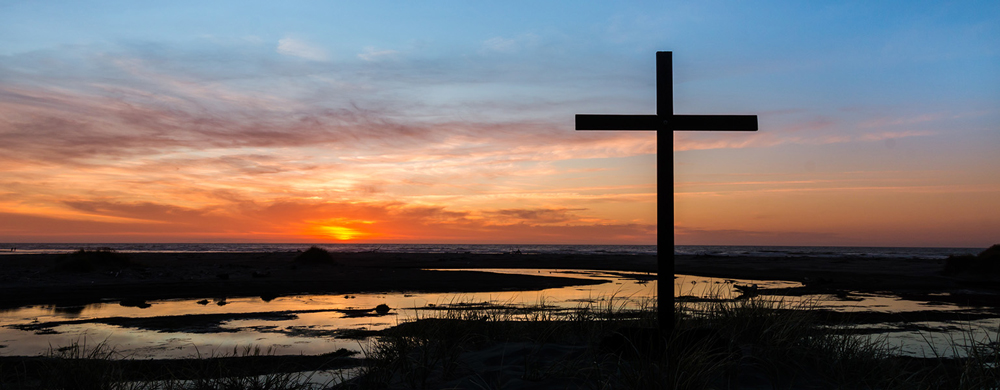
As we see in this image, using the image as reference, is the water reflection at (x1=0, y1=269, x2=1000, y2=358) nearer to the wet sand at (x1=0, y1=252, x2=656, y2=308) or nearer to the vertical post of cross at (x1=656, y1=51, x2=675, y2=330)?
the vertical post of cross at (x1=656, y1=51, x2=675, y2=330)

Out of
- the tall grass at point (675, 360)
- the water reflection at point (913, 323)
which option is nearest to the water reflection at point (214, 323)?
the tall grass at point (675, 360)

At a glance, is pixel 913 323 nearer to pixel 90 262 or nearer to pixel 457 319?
pixel 457 319

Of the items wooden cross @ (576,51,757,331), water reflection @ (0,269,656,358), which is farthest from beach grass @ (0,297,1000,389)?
water reflection @ (0,269,656,358)

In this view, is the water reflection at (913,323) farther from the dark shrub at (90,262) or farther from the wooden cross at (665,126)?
the dark shrub at (90,262)

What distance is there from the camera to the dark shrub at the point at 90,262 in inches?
860

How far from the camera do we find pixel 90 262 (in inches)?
889

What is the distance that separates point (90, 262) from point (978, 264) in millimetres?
38795

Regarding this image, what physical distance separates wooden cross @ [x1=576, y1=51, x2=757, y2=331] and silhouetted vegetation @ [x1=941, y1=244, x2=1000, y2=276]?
25968 mm

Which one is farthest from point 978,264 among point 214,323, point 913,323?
point 214,323

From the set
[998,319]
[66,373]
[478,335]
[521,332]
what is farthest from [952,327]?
[66,373]

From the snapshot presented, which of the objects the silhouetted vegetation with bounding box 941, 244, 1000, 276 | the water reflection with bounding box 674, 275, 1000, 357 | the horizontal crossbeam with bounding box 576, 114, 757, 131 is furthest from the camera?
the silhouetted vegetation with bounding box 941, 244, 1000, 276

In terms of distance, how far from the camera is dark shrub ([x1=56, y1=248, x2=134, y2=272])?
21844 millimetres

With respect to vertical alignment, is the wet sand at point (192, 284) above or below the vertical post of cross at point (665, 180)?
below

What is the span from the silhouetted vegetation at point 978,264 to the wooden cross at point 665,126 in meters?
26.0
